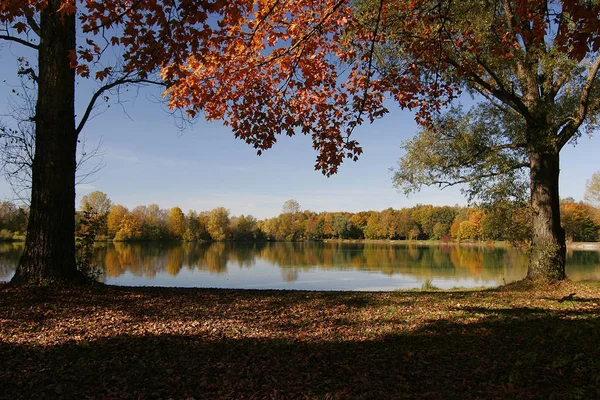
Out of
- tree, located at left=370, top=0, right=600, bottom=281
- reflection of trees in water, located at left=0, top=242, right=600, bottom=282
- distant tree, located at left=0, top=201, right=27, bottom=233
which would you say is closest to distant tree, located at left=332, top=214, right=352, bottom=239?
reflection of trees in water, located at left=0, top=242, right=600, bottom=282

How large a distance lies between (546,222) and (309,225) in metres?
101

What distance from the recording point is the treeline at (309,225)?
6581cm

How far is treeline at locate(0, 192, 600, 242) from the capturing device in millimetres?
65812

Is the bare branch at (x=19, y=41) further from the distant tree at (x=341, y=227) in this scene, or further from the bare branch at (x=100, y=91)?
the distant tree at (x=341, y=227)

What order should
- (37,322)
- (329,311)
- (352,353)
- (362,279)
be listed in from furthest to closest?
(362,279), (329,311), (37,322), (352,353)

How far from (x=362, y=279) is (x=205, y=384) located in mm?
19609

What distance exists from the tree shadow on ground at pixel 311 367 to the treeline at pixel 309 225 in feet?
136

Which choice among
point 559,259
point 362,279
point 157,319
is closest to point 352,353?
point 157,319

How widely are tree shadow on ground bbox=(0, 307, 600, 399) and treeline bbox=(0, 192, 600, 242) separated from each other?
4135 centimetres

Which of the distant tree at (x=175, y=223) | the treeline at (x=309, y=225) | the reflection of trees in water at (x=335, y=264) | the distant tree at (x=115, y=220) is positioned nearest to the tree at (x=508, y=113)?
the reflection of trees in water at (x=335, y=264)

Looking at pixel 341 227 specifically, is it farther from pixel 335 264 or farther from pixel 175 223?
pixel 335 264

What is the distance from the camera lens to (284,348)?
4754 mm

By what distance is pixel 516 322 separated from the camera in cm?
604

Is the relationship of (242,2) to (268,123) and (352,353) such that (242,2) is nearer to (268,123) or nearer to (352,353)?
(268,123)
